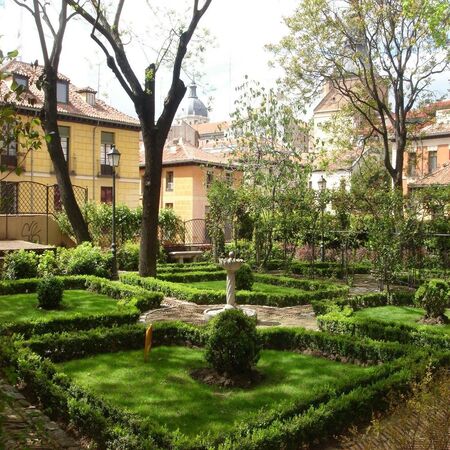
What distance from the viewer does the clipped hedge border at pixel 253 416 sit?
4719 mm

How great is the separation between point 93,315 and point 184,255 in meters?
12.8

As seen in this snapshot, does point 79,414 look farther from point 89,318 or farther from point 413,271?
point 413,271

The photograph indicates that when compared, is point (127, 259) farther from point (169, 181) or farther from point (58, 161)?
point (169, 181)

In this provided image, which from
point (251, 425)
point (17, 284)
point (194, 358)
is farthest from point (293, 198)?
point (251, 425)

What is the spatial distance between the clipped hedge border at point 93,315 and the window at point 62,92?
60.6ft

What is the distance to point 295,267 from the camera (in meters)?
19.0

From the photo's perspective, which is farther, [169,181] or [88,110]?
[169,181]

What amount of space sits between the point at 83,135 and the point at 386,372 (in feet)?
88.2

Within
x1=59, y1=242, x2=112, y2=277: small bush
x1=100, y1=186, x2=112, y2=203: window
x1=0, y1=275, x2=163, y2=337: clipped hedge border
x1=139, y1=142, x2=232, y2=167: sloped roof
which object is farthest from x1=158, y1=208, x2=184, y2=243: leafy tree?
x1=139, y1=142, x2=232, y2=167: sloped roof

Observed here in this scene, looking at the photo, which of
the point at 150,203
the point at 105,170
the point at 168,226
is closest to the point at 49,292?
the point at 150,203

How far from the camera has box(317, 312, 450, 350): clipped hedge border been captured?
852cm

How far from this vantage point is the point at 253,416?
204 inches

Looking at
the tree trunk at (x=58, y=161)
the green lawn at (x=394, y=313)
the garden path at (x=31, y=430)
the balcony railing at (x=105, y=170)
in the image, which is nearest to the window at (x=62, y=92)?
the balcony railing at (x=105, y=170)

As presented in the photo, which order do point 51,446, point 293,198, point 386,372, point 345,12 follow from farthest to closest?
point 345,12 → point 293,198 → point 386,372 → point 51,446
